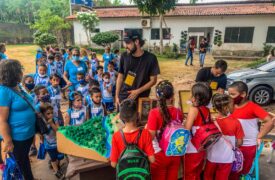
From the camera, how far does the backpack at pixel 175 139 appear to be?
2.09 metres

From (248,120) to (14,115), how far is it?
8.47 ft

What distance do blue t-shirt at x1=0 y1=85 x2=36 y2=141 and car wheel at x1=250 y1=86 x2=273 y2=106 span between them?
6149mm

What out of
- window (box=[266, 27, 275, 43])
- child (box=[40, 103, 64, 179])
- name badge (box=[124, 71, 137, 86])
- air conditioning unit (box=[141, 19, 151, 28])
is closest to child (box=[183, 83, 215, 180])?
name badge (box=[124, 71, 137, 86])

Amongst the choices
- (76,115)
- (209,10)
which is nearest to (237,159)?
(76,115)

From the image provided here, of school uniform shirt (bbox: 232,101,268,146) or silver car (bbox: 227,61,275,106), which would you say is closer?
school uniform shirt (bbox: 232,101,268,146)

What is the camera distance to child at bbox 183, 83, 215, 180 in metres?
2.15

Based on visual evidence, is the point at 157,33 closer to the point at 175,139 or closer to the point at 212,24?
the point at 212,24

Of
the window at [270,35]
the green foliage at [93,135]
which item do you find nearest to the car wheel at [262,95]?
the green foliage at [93,135]

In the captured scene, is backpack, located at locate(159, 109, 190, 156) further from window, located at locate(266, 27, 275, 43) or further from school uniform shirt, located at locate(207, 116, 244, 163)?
window, located at locate(266, 27, 275, 43)

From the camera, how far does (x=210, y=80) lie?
374 centimetres

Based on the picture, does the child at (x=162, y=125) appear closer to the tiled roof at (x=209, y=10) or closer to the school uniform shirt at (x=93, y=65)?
the school uniform shirt at (x=93, y=65)

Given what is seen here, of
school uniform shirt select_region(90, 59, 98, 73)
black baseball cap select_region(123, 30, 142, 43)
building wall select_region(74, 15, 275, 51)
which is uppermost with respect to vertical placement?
building wall select_region(74, 15, 275, 51)

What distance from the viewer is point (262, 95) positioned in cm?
650

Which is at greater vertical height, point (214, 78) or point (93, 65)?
point (214, 78)
